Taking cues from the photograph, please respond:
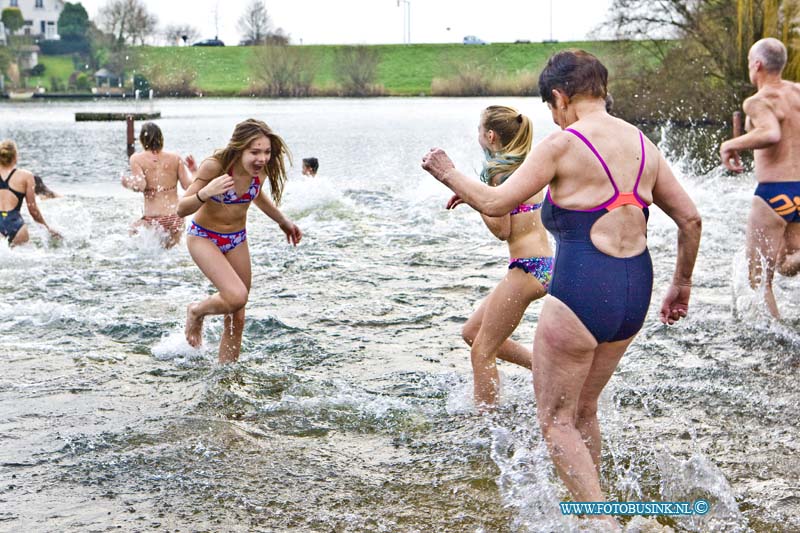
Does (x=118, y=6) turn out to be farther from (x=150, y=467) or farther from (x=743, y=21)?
(x=150, y=467)

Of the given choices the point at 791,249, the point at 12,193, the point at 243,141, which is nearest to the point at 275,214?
the point at 243,141

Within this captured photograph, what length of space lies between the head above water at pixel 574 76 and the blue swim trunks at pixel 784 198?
4195 mm

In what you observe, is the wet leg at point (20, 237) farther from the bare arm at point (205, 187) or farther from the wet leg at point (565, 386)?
the wet leg at point (565, 386)

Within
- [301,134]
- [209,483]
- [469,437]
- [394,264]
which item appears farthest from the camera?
[301,134]

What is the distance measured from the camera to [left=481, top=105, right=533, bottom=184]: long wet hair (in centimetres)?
538

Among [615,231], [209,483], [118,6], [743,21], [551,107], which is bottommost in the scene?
[209,483]

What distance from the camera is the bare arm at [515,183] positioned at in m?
3.91

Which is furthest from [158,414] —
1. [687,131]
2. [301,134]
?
[301,134]

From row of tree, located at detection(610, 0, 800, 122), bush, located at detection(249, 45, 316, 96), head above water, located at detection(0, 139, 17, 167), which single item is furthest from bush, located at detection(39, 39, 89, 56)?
head above water, located at detection(0, 139, 17, 167)

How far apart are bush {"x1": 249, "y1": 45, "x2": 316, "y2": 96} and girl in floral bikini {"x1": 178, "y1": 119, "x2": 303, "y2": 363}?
68.0m

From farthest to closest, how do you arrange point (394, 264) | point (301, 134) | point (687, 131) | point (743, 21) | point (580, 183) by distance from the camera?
point (301, 134), point (687, 131), point (743, 21), point (394, 264), point (580, 183)

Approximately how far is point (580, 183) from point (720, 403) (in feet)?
9.74

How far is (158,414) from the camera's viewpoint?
6.28m

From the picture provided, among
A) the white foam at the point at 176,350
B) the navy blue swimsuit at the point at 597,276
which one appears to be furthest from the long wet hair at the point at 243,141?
the navy blue swimsuit at the point at 597,276
